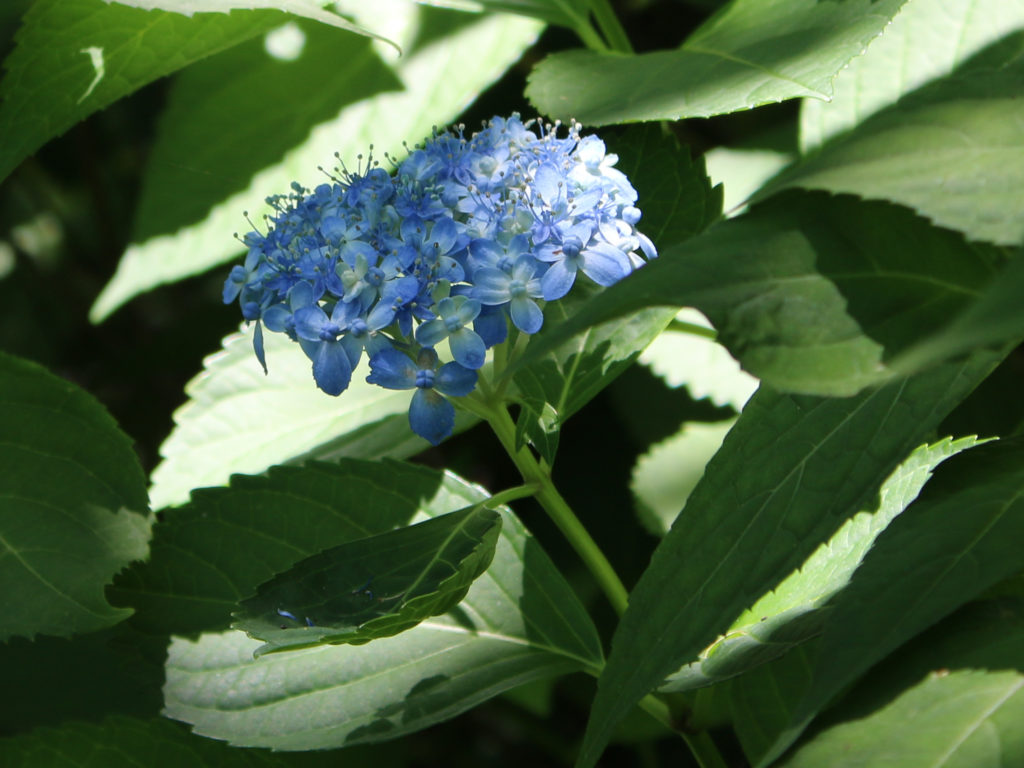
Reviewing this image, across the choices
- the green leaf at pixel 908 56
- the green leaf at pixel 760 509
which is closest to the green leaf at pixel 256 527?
the green leaf at pixel 760 509

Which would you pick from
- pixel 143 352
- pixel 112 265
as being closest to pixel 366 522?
pixel 143 352

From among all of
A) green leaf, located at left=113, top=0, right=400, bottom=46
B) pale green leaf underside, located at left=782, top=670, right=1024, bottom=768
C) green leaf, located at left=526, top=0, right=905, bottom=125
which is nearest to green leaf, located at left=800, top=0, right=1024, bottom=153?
green leaf, located at left=526, top=0, right=905, bottom=125

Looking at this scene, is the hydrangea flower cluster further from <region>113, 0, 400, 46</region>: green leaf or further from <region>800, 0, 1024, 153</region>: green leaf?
<region>800, 0, 1024, 153</region>: green leaf

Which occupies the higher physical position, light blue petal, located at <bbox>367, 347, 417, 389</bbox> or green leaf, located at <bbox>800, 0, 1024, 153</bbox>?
green leaf, located at <bbox>800, 0, 1024, 153</bbox>

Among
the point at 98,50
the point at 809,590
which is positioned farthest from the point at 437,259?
the point at 98,50

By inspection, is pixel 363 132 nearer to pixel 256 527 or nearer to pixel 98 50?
pixel 98 50

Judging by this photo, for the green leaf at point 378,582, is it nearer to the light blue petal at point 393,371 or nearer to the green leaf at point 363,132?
the light blue petal at point 393,371
